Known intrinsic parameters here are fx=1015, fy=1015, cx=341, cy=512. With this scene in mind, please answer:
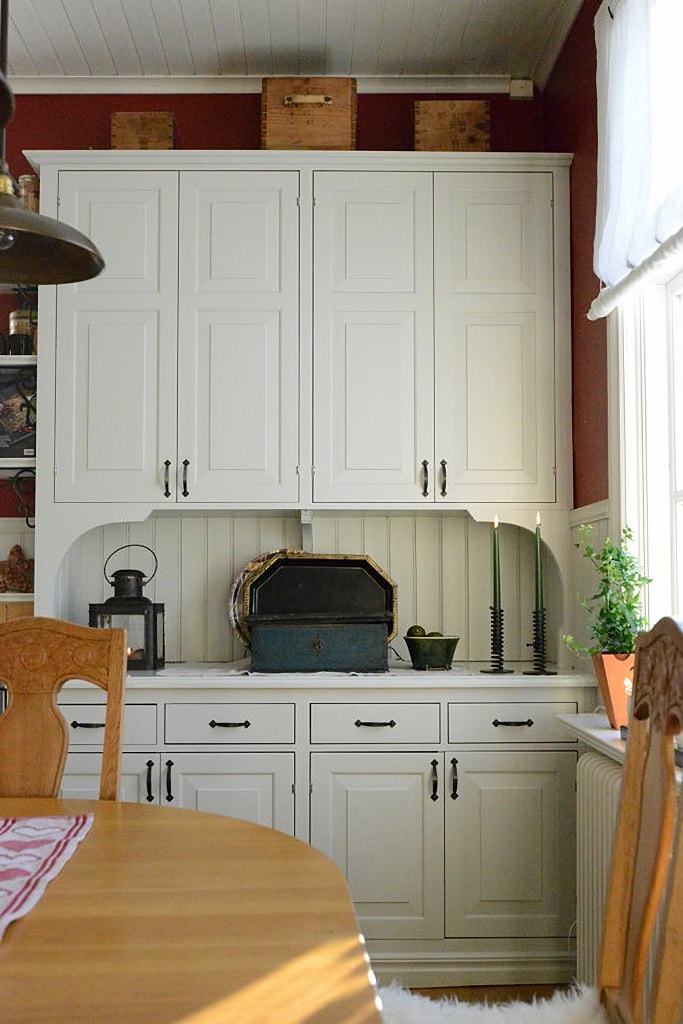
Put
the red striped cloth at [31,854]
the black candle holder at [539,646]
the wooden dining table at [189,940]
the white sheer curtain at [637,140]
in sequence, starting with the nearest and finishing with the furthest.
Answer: the wooden dining table at [189,940] < the red striped cloth at [31,854] < the white sheer curtain at [637,140] < the black candle holder at [539,646]

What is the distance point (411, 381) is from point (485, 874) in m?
1.56

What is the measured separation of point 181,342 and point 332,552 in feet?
2.97

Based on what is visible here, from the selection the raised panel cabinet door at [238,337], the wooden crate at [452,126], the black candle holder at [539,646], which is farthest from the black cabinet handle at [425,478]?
the wooden crate at [452,126]

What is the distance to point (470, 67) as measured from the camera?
367 centimetres

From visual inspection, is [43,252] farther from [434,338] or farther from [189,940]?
[434,338]

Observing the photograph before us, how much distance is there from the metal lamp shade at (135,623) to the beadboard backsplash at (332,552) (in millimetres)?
307

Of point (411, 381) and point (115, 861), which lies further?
point (411, 381)

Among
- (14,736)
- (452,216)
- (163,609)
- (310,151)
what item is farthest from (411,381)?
(14,736)

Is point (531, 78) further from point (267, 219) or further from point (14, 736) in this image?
point (14, 736)

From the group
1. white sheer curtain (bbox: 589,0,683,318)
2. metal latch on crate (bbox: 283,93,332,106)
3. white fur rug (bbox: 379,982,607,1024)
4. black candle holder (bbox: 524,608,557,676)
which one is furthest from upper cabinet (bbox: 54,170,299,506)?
white fur rug (bbox: 379,982,607,1024)

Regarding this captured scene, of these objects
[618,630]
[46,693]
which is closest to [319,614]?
[618,630]

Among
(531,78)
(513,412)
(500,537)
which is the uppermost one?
(531,78)

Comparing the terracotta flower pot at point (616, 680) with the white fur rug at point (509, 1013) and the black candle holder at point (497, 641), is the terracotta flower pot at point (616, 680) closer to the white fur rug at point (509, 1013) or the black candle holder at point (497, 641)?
the black candle holder at point (497, 641)

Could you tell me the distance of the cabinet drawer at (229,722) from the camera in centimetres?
304
